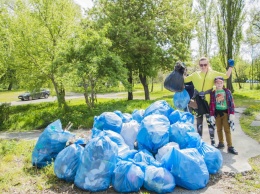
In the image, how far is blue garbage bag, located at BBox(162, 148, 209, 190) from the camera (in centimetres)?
390

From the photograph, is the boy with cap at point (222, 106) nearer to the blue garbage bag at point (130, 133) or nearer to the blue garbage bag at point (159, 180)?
the blue garbage bag at point (130, 133)

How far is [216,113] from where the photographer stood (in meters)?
5.45

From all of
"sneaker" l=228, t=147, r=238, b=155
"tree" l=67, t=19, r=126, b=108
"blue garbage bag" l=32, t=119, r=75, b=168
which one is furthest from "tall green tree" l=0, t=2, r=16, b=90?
"sneaker" l=228, t=147, r=238, b=155

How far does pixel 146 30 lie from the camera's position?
15.5 meters

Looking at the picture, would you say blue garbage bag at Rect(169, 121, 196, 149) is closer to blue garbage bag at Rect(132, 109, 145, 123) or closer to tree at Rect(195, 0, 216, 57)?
blue garbage bag at Rect(132, 109, 145, 123)

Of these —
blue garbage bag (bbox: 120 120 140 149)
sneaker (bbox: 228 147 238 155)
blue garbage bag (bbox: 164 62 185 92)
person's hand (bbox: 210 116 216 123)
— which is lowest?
sneaker (bbox: 228 147 238 155)

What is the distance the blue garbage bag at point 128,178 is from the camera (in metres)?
3.80

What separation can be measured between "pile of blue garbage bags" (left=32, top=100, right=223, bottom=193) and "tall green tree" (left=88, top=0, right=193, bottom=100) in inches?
404

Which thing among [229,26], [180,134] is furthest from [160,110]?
[229,26]

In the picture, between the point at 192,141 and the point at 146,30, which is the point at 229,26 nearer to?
the point at 146,30

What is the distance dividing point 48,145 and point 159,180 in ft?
7.35

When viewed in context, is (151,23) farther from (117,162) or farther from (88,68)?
(117,162)

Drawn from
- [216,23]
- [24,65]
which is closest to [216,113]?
[24,65]

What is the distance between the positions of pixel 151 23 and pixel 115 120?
11.0m
